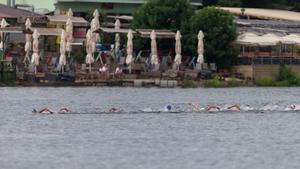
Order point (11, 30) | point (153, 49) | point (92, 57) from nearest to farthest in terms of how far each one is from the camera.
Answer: point (92, 57), point (153, 49), point (11, 30)

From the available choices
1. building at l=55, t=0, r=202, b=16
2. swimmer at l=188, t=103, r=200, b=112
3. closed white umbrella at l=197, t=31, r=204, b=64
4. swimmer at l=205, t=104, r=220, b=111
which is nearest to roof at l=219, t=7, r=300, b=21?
building at l=55, t=0, r=202, b=16

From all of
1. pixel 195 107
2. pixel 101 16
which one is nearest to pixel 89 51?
pixel 195 107

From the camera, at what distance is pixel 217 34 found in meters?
110

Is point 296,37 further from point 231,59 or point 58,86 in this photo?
point 58,86

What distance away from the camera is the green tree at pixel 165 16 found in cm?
11346

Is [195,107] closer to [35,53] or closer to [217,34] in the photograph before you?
[35,53]

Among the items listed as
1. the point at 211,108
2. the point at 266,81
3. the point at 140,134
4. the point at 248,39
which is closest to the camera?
the point at 140,134

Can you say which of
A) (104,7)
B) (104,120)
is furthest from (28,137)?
(104,7)

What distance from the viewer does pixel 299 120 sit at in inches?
3044

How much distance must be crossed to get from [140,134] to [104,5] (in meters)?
75.1

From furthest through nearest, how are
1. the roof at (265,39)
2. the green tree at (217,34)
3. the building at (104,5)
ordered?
the building at (104,5) < the roof at (265,39) < the green tree at (217,34)

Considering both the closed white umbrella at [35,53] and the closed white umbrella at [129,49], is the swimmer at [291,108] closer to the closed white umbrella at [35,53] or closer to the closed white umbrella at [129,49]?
the closed white umbrella at [129,49]

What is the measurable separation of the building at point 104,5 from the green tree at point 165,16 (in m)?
23.9

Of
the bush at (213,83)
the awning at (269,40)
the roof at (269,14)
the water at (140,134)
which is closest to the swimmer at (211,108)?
the water at (140,134)
